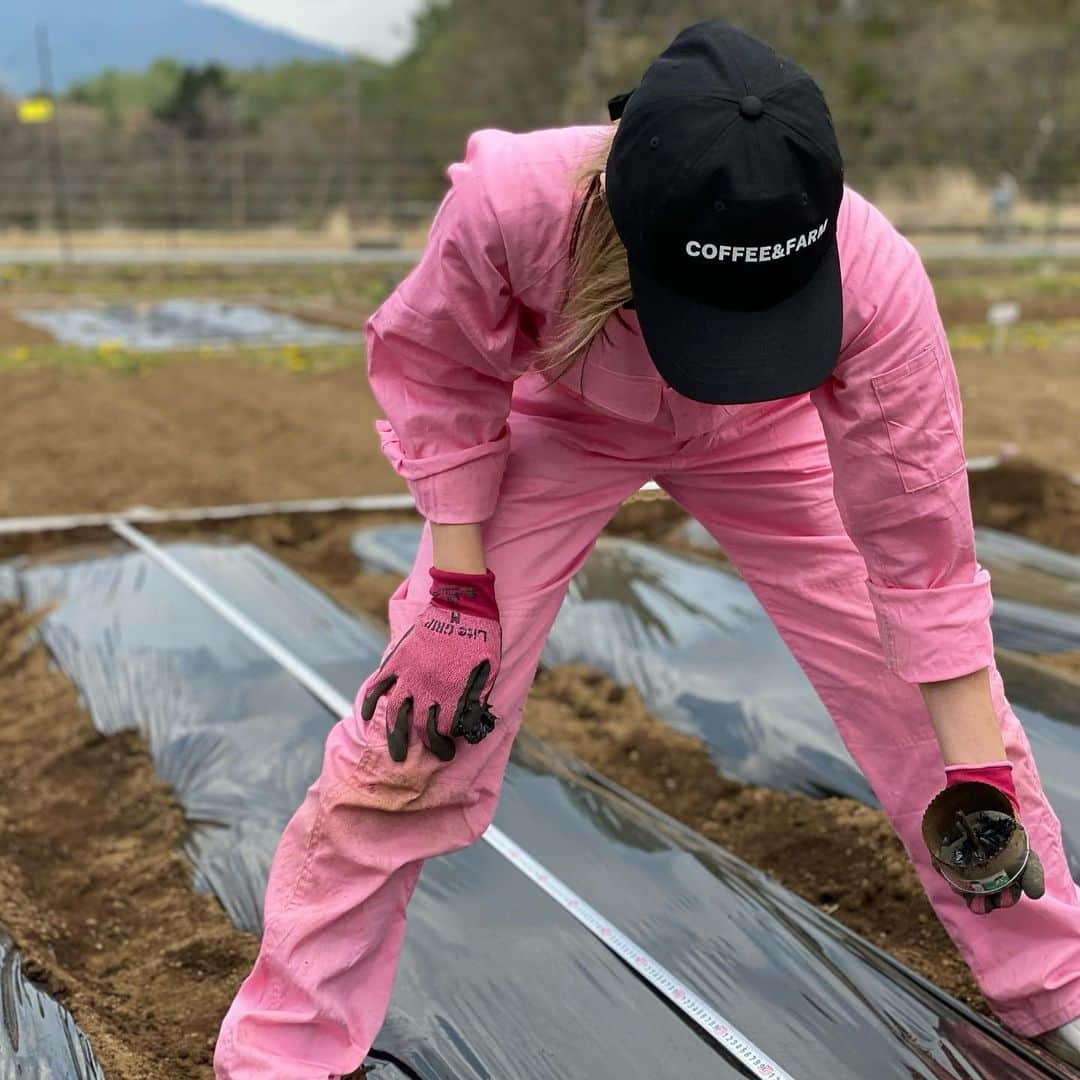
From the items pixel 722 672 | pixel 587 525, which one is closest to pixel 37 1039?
pixel 587 525

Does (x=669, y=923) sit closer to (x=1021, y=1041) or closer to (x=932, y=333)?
(x=1021, y=1041)

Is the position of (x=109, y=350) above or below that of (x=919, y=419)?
below

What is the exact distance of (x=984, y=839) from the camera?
151 centimetres

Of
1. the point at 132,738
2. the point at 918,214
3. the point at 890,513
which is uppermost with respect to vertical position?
the point at 890,513

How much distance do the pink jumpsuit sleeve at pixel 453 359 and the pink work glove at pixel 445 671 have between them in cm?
10

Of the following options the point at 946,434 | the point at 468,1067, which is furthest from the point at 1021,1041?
the point at 946,434

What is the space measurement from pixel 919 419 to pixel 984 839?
51 cm

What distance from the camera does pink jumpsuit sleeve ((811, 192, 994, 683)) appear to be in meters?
1.42

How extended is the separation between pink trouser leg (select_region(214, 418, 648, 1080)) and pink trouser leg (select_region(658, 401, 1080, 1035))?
23cm

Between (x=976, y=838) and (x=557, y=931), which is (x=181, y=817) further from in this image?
(x=976, y=838)

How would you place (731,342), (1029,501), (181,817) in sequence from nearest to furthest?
(731,342) < (181,817) < (1029,501)

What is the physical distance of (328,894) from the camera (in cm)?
156

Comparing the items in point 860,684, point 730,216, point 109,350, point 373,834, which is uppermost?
point 730,216

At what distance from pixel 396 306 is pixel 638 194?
1.33 feet
